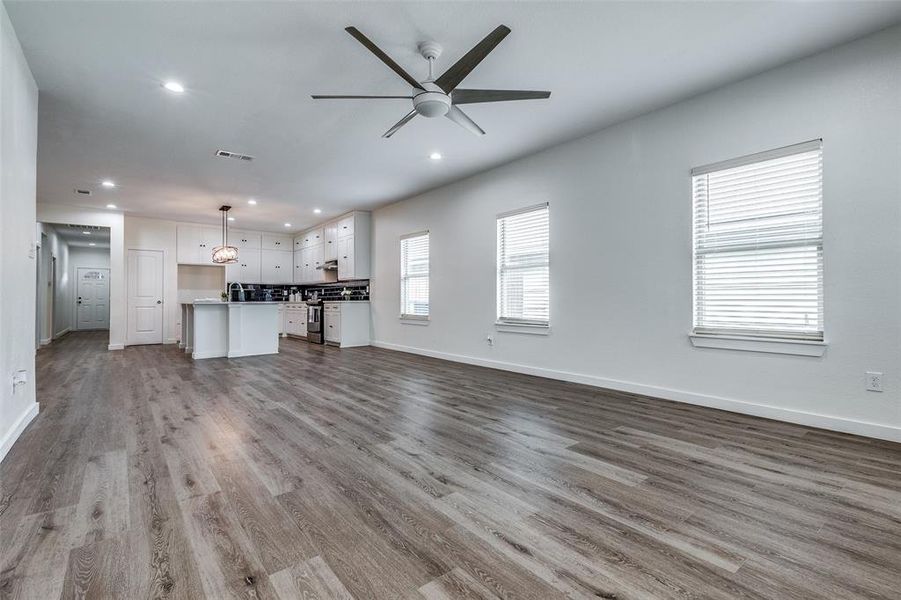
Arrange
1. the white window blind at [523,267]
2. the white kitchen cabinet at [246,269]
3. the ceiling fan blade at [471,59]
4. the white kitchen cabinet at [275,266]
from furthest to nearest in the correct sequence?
the white kitchen cabinet at [275,266]
the white kitchen cabinet at [246,269]
the white window blind at [523,267]
the ceiling fan blade at [471,59]

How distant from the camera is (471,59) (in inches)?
99.5

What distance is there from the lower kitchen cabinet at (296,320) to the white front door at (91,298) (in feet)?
26.0

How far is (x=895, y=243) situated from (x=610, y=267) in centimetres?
206

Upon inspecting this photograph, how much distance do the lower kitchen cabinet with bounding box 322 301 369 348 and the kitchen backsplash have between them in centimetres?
40

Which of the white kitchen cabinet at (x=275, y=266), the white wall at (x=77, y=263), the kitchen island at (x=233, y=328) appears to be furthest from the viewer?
the white wall at (x=77, y=263)

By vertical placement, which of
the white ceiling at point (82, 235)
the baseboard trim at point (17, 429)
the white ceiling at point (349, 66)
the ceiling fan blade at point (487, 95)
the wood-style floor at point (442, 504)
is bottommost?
the wood-style floor at point (442, 504)

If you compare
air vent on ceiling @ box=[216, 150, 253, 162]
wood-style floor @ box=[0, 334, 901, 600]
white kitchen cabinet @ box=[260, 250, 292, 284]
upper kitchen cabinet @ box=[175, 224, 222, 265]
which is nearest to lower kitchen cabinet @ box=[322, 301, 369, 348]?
white kitchen cabinet @ box=[260, 250, 292, 284]

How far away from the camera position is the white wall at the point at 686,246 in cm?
285

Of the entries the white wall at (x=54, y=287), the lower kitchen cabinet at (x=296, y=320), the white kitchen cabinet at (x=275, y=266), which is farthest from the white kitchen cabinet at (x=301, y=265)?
the white wall at (x=54, y=287)

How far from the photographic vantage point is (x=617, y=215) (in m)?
4.29

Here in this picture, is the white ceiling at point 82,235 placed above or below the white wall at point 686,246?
above

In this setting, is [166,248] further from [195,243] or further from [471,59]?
[471,59]

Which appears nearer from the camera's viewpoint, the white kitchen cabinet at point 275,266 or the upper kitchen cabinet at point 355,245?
the upper kitchen cabinet at point 355,245

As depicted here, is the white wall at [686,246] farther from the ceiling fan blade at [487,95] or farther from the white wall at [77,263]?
the white wall at [77,263]
